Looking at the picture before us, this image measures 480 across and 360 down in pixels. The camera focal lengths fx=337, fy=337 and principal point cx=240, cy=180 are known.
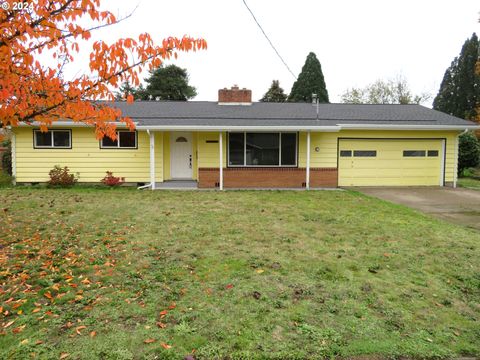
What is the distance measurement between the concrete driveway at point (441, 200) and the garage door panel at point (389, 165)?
2.37 ft

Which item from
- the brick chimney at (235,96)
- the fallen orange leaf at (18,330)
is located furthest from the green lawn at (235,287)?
the brick chimney at (235,96)

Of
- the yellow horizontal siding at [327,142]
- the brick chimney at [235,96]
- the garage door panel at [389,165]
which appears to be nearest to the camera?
the yellow horizontal siding at [327,142]

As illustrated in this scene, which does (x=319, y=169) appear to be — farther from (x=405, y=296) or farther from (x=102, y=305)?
(x=102, y=305)

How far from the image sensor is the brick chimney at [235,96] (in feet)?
54.6

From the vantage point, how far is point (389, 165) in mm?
14109

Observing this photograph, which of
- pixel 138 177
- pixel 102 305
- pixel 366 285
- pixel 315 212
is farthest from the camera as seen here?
pixel 138 177

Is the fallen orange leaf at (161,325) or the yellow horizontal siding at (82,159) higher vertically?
the yellow horizontal siding at (82,159)

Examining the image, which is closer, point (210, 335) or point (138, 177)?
point (210, 335)

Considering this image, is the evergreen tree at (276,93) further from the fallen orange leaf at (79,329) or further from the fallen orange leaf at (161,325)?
the fallen orange leaf at (79,329)

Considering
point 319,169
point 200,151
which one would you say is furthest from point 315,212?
point 200,151

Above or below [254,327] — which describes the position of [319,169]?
above

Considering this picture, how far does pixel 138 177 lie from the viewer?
13.5 metres

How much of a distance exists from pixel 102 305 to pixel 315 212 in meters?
6.03

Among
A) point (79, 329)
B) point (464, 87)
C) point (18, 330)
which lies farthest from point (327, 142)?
point (464, 87)
